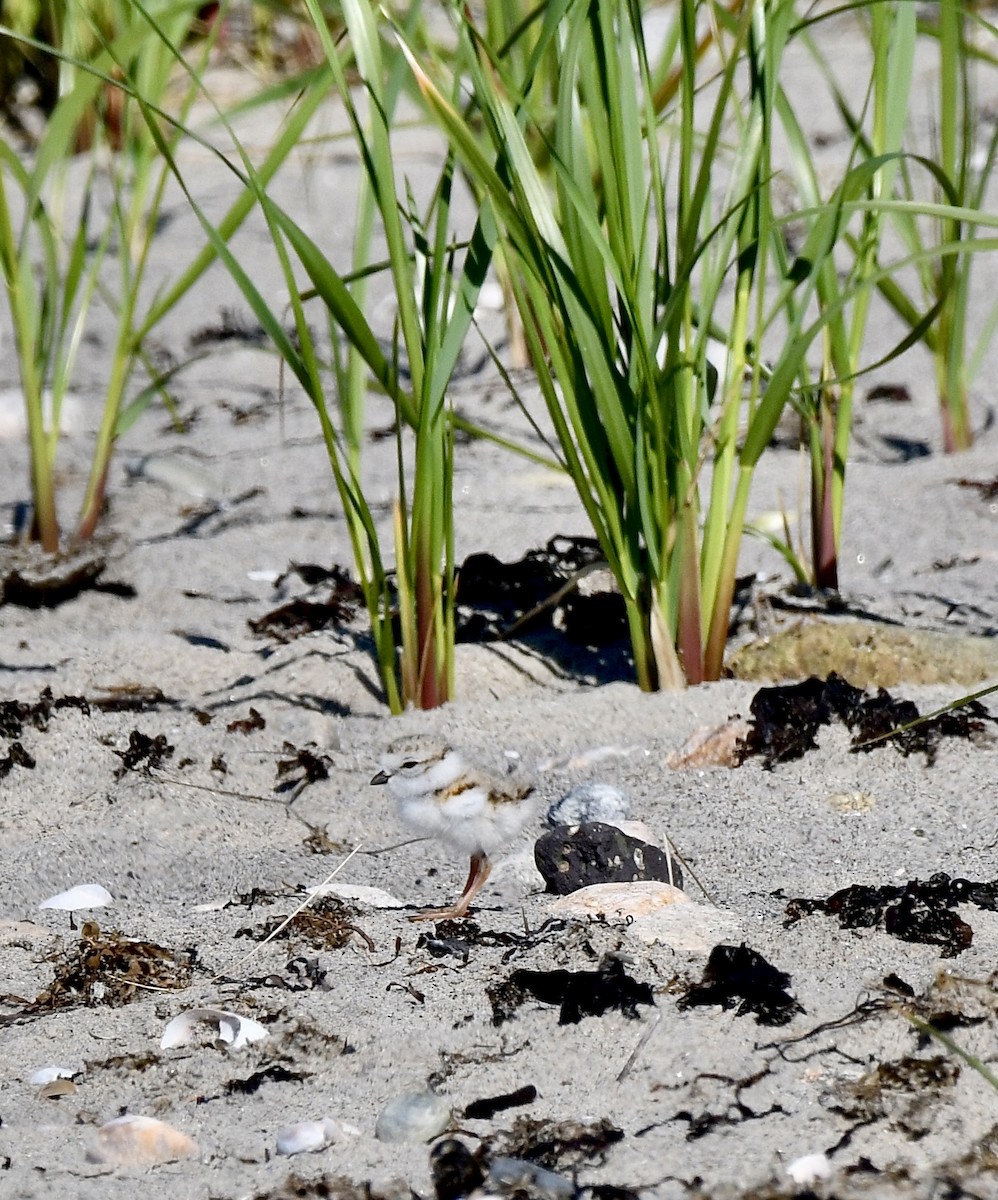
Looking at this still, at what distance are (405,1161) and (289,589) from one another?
5.35 ft

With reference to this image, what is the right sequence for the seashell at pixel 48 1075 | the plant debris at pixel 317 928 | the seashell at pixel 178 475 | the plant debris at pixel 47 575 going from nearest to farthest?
the seashell at pixel 48 1075, the plant debris at pixel 317 928, the plant debris at pixel 47 575, the seashell at pixel 178 475

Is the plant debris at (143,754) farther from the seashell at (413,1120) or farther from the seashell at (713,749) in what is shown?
the seashell at (413,1120)

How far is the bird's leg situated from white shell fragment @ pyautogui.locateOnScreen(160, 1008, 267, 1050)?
281mm

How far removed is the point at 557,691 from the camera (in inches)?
93.0

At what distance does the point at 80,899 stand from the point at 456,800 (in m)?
0.50

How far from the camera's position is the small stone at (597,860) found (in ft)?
5.83

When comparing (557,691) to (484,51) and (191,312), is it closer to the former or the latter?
(484,51)

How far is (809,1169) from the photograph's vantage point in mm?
1250

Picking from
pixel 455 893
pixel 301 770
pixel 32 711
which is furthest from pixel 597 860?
pixel 32 711

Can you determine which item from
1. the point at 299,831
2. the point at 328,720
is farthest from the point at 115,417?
the point at 299,831

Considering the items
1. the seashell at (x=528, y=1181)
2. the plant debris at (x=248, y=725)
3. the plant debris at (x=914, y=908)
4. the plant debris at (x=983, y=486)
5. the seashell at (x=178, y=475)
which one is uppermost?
the seashell at (x=178, y=475)

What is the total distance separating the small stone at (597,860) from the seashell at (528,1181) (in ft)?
1.73

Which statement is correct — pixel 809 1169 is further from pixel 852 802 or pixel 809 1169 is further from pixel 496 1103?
pixel 852 802

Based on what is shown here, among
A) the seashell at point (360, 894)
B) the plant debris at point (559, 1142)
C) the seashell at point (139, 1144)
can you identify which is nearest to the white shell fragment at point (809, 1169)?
the plant debris at point (559, 1142)
